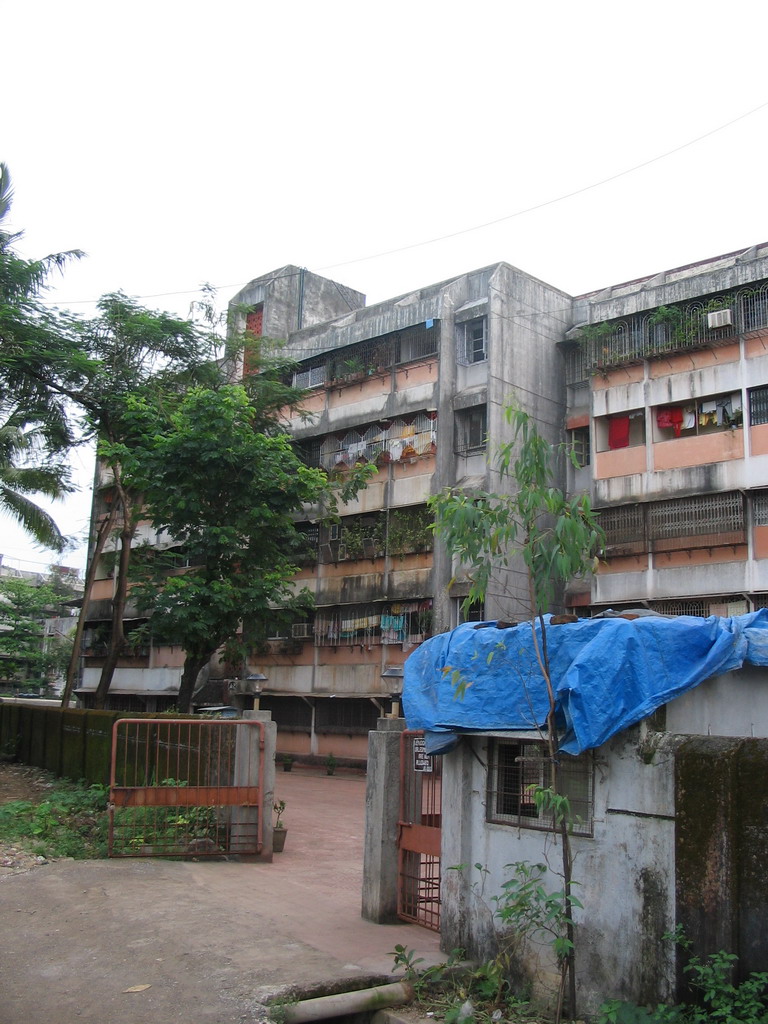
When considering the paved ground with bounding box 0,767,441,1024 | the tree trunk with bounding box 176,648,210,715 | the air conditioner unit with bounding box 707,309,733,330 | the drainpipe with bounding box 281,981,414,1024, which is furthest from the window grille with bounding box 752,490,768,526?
the drainpipe with bounding box 281,981,414,1024

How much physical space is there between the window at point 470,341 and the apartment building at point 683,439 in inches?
118

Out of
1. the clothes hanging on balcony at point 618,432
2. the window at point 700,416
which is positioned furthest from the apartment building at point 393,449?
the window at point 700,416

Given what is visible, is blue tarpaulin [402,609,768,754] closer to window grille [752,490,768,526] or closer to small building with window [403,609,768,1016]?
small building with window [403,609,768,1016]

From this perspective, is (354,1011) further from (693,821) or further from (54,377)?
(54,377)

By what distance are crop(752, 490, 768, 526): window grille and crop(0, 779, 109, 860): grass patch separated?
50.4 ft

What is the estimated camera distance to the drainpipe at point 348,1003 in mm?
6871

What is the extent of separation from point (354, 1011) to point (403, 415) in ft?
74.0

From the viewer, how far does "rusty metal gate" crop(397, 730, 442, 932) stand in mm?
9242

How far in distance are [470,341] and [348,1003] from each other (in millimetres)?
22727

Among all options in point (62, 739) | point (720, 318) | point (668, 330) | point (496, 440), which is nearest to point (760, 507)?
point (720, 318)

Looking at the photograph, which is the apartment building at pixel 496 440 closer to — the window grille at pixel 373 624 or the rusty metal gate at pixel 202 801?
the window grille at pixel 373 624

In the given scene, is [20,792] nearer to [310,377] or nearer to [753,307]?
[310,377]

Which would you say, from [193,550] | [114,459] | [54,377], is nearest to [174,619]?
[193,550]

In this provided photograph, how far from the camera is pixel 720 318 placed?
23.3m
